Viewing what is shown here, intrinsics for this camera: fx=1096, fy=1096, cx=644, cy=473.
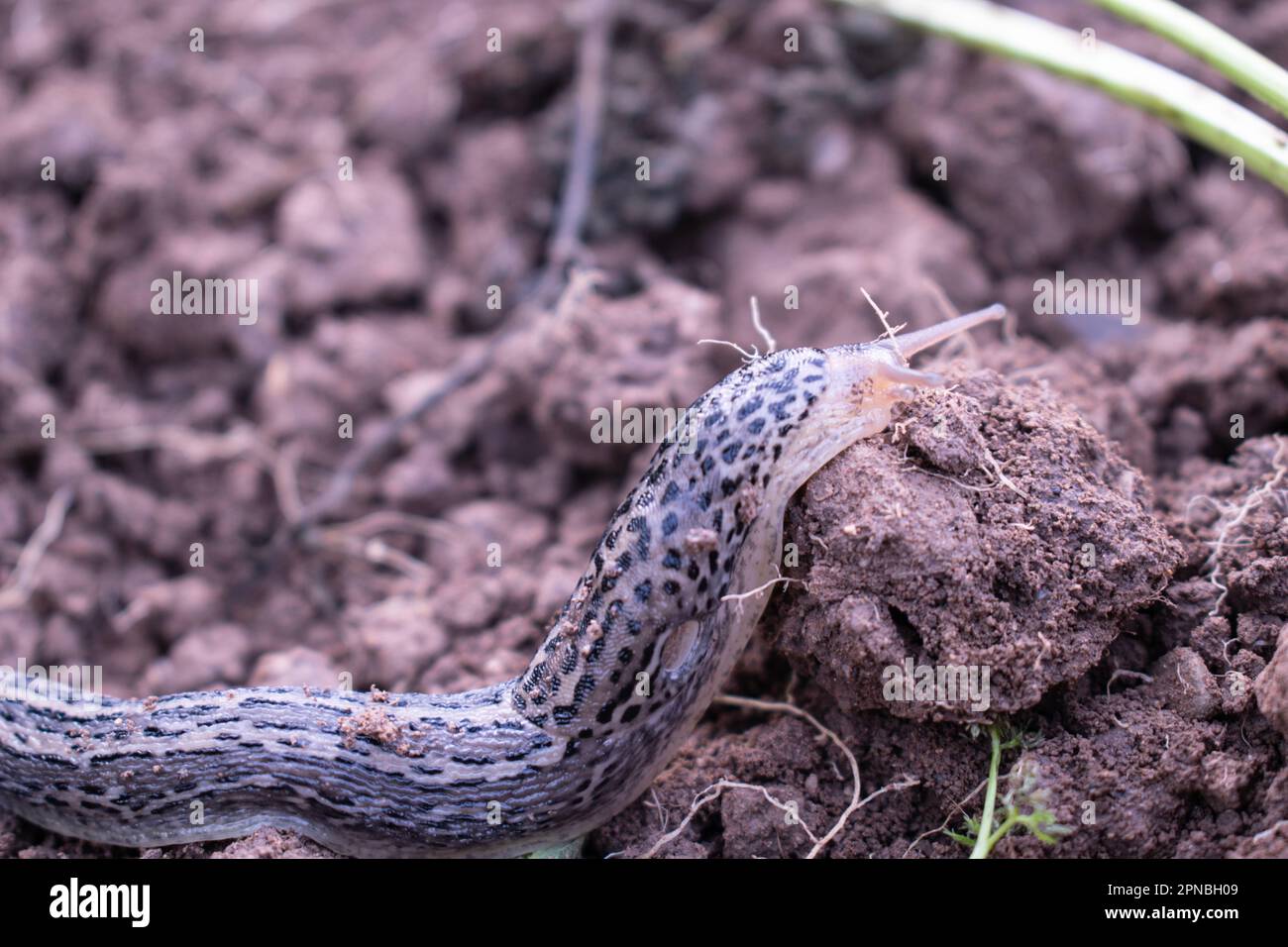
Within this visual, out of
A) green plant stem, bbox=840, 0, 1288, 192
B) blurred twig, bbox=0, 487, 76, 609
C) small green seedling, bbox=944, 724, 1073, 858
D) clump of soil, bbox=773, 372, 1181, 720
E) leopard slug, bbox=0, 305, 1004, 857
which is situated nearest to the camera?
small green seedling, bbox=944, 724, 1073, 858

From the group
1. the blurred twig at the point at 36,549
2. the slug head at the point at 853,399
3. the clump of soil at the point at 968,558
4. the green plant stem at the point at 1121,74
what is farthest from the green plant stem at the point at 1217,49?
the blurred twig at the point at 36,549

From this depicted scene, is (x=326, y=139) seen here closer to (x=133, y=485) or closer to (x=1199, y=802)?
(x=133, y=485)

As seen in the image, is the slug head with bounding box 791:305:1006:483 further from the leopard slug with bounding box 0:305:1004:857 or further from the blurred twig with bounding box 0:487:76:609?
the blurred twig with bounding box 0:487:76:609

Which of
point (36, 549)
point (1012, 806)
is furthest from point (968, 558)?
point (36, 549)

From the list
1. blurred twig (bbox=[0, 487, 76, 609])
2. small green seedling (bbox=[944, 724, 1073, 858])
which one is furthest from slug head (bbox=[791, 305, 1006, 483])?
blurred twig (bbox=[0, 487, 76, 609])

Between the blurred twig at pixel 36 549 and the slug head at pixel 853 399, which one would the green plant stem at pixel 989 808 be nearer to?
the slug head at pixel 853 399

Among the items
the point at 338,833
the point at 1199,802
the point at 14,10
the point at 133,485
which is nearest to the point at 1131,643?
the point at 1199,802

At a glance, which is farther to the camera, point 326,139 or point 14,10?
point 14,10
